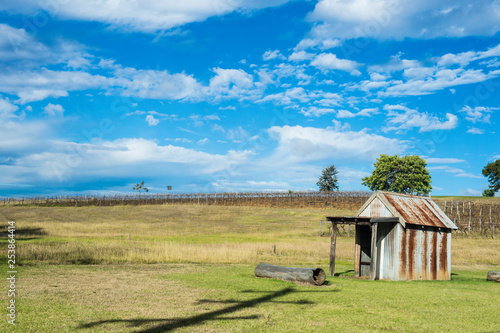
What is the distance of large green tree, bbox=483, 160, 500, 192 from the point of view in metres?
93.4

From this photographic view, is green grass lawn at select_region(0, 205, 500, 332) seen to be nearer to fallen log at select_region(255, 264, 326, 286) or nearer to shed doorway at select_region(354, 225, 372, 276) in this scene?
fallen log at select_region(255, 264, 326, 286)

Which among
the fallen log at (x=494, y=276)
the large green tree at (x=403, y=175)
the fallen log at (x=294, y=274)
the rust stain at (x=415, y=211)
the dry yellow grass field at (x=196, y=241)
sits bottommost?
the dry yellow grass field at (x=196, y=241)

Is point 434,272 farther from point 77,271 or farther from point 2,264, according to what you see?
point 2,264

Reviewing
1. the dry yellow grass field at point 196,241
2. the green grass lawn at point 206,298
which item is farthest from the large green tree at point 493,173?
the green grass lawn at point 206,298

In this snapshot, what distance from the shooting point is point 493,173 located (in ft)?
310

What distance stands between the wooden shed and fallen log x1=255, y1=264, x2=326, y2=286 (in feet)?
16.0

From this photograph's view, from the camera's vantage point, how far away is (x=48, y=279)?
15977mm

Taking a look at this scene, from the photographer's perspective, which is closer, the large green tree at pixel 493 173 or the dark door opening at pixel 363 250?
the dark door opening at pixel 363 250

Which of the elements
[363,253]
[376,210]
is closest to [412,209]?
[376,210]

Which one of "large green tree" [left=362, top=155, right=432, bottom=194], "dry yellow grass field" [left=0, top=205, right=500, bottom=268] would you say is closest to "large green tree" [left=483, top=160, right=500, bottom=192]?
"large green tree" [left=362, top=155, right=432, bottom=194]

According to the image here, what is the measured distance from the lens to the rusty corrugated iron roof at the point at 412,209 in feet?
70.2

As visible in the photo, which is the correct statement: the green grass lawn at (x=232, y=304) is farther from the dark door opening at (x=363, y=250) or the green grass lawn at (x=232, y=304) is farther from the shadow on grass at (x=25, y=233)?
the shadow on grass at (x=25, y=233)

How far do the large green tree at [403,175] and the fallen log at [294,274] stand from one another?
234 feet

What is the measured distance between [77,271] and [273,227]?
1636 inches
